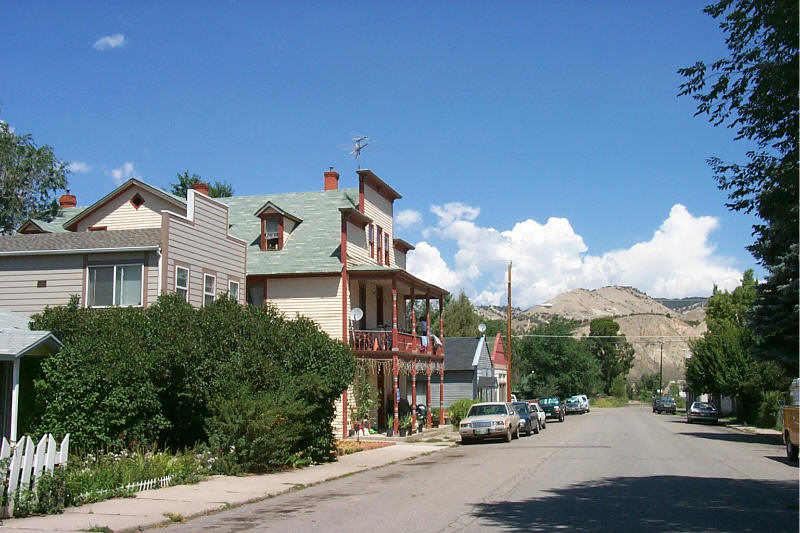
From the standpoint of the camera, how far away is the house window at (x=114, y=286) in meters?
23.5

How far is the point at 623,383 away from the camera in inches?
4835

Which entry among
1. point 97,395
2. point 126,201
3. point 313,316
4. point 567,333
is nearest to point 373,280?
point 313,316

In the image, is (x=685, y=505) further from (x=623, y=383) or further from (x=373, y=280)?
(x=623, y=383)

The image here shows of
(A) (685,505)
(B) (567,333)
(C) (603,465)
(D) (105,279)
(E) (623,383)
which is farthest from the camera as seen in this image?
(E) (623,383)

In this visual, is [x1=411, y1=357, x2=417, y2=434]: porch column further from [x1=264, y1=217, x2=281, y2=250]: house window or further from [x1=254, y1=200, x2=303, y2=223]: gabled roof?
[x1=254, y1=200, x2=303, y2=223]: gabled roof

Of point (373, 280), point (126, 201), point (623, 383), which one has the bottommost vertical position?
point (623, 383)

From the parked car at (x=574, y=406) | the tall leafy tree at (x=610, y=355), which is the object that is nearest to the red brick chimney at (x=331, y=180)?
the parked car at (x=574, y=406)

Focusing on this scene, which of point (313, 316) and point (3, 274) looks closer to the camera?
point (3, 274)

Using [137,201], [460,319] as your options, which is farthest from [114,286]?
[460,319]

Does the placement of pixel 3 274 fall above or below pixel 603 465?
above

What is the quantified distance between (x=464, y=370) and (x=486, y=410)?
59.8 feet

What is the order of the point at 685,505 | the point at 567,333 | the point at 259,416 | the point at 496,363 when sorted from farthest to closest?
1. the point at 567,333
2. the point at 496,363
3. the point at 259,416
4. the point at 685,505

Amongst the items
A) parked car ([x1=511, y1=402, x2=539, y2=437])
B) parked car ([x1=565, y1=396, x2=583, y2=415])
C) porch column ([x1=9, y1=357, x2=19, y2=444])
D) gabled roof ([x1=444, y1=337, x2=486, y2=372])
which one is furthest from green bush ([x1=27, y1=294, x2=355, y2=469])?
parked car ([x1=565, y1=396, x2=583, y2=415])

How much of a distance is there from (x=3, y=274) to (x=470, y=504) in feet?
61.4
